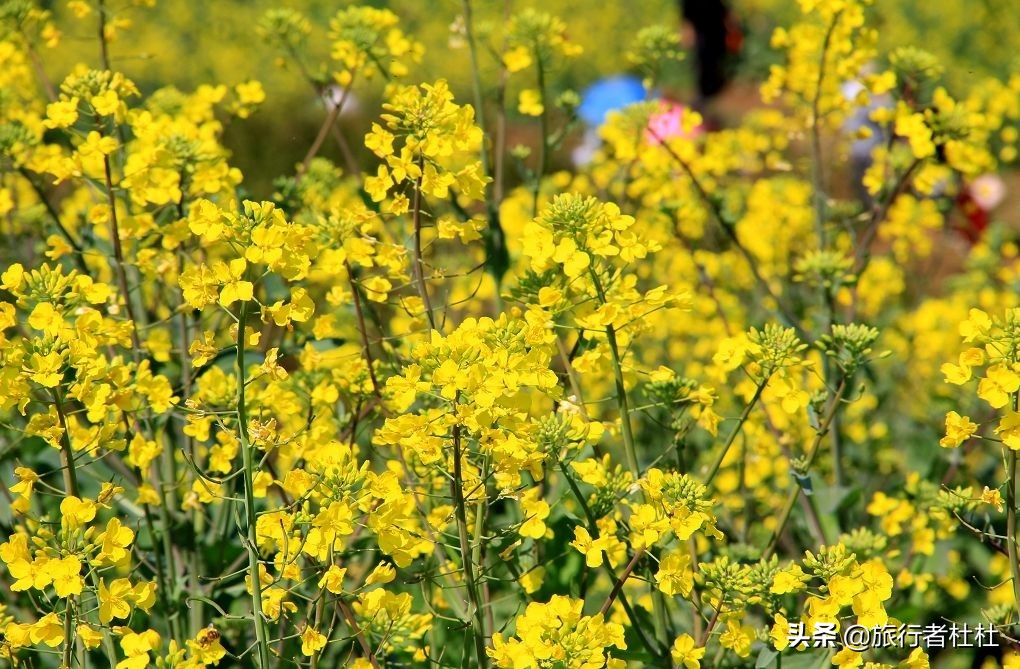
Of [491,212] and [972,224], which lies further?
[972,224]

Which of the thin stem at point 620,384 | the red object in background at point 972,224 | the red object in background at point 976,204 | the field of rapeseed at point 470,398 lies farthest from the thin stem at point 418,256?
the red object in background at point 972,224

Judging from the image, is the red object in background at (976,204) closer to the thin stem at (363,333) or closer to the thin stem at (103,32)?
the thin stem at (363,333)

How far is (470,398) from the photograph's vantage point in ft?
5.15

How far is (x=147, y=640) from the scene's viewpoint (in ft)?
5.27

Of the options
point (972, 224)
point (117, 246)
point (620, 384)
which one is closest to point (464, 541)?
point (620, 384)

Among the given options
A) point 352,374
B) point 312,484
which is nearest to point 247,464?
point 312,484

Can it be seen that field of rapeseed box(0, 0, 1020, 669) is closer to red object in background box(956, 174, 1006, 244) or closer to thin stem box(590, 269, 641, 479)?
thin stem box(590, 269, 641, 479)

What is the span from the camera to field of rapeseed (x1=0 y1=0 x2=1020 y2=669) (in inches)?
64.5

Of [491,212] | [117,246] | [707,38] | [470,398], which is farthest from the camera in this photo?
[707,38]

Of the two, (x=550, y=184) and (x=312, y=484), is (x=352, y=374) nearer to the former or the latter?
(x=312, y=484)

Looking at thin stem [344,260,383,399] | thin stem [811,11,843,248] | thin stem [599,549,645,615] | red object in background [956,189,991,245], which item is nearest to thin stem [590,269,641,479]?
thin stem [599,549,645,615]

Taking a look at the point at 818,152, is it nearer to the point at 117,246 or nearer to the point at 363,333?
the point at 363,333

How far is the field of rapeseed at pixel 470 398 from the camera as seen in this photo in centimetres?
164

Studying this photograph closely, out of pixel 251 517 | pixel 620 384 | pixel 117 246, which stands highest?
pixel 117 246
